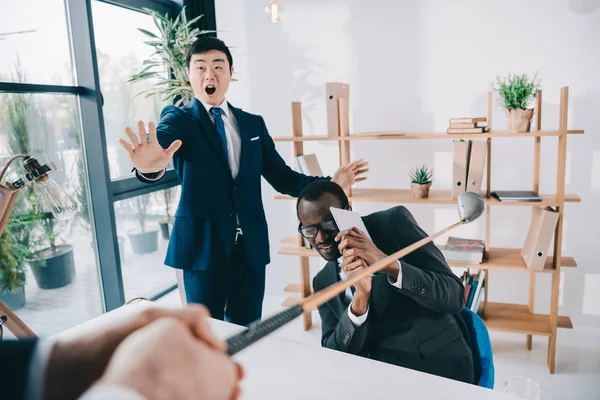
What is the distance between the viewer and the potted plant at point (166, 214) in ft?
12.1

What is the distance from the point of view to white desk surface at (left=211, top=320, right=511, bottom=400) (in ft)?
3.54

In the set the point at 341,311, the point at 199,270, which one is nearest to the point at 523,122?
the point at 341,311

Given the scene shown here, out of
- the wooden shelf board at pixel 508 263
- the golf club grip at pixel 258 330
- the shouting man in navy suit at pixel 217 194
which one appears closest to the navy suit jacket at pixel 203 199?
the shouting man in navy suit at pixel 217 194

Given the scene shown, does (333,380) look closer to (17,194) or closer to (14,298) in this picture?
(17,194)

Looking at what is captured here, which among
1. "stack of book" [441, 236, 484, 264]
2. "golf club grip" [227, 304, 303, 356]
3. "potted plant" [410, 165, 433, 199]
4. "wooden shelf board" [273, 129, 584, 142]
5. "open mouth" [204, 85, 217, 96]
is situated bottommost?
"stack of book" [441, 236, 484, 264]

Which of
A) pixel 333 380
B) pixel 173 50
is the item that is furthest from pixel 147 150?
pixel 173 50

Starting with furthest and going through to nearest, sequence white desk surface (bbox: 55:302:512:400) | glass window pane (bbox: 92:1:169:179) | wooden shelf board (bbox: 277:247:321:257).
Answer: wooden shelf board (bbox: 277:247:321:257) → glass window pane (bbox: 92:1:169:179) → white desk surface (bbox: 55:302:512:400)

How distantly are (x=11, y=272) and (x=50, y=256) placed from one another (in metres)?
0.26

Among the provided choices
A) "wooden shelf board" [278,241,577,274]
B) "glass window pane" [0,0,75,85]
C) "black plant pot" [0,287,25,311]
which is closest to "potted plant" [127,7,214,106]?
"glass window pane" [0,0,75,85]

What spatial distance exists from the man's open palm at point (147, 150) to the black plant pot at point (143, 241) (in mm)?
1956

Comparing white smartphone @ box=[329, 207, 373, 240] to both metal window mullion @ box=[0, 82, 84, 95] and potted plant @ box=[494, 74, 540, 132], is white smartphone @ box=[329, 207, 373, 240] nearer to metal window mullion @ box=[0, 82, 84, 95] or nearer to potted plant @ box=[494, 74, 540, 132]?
potted plant @ box=[494, 74, 540, 132]

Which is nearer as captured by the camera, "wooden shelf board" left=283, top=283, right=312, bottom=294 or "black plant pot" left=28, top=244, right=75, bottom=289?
"black plant pot" left=28, top=244, right=75, bottom=289

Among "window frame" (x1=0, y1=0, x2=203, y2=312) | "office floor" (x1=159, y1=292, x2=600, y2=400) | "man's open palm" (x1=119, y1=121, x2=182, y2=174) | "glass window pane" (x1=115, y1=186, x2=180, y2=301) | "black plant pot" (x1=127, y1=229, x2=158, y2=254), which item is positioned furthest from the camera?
"black plant pot" (x1=127, y1=229, x2=158, y2=254)

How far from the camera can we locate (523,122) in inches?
102
